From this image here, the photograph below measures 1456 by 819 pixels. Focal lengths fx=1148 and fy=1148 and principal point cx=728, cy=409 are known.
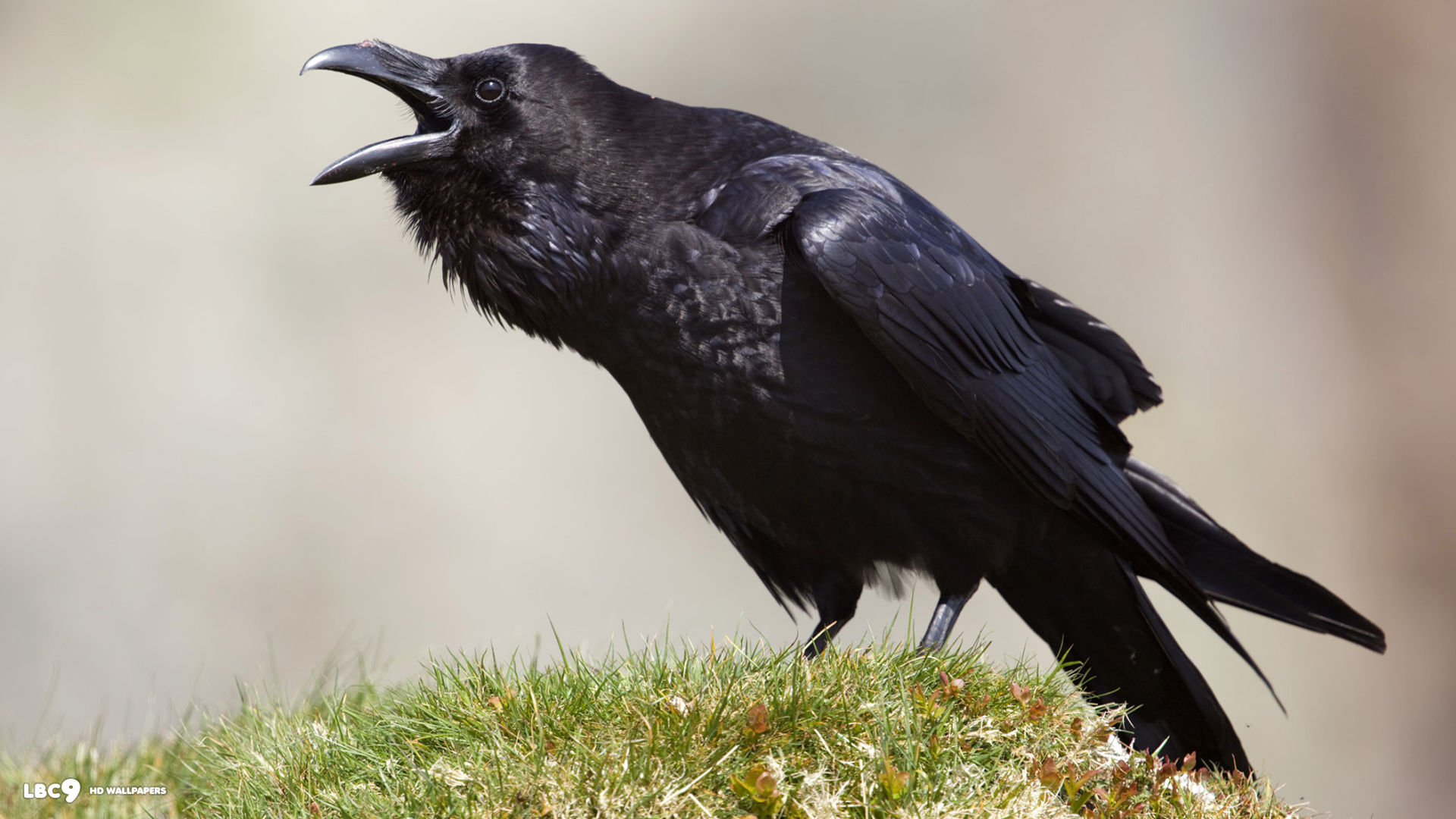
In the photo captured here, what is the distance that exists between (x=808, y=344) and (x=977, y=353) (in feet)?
1.76

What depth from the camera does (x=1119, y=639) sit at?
3.63m

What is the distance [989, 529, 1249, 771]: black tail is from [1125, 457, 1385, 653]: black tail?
302 mm

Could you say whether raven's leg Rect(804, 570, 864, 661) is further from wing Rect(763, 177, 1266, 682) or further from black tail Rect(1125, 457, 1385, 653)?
black tail Rect(1125, 457, 1385, 653)

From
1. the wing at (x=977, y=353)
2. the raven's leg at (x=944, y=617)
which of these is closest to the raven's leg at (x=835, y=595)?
the raven's leg at (x=944, y=617)

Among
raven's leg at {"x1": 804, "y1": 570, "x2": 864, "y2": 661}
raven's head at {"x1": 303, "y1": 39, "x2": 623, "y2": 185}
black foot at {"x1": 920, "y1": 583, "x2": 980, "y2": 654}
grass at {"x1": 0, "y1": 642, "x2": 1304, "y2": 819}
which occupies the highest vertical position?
raven's head at {"x1": 303, "y1": 39, "x2": 623, "y2": 185}

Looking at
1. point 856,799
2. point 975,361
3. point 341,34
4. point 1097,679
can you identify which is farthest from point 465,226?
point 341,34

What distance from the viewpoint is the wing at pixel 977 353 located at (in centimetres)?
311

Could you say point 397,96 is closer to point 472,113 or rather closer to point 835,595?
point 472,113

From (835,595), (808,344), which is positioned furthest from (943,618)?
(808,344)

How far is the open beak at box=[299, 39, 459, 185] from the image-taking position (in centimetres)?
324

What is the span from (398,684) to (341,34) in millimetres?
5151

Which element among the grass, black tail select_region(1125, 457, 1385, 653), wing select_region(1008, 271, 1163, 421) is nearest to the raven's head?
the grass

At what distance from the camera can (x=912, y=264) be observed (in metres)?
3.24

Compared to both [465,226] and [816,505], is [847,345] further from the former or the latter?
[465,226]
